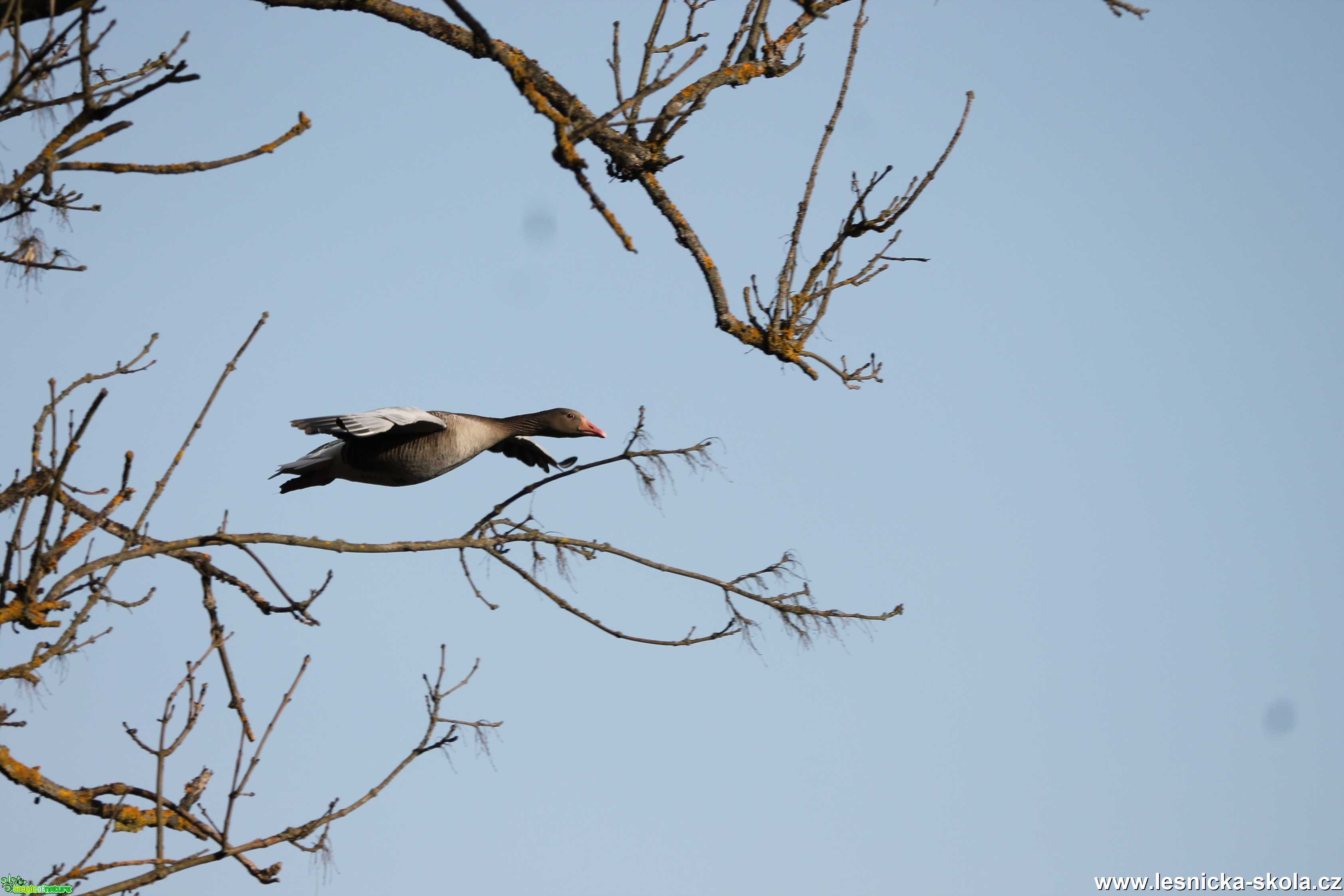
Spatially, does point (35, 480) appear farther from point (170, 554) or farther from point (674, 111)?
point (674, 111)

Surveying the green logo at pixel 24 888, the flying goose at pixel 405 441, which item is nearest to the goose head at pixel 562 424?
the flying goose at pixel 405 441

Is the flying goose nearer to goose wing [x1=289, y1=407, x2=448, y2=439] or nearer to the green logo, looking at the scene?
goose wing [x1=289, y1=407, x2=448, y2=439]

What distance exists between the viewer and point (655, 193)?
191 inches

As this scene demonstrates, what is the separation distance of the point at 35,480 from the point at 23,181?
62.6 inches

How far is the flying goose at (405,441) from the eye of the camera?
20.1 feet

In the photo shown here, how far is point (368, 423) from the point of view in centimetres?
602

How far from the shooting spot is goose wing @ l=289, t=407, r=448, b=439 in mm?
5996

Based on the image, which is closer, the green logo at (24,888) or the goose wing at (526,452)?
the green logo at (24,888)

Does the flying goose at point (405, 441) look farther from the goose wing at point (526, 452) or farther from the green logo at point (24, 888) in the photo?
the green logo at point (24, 888)

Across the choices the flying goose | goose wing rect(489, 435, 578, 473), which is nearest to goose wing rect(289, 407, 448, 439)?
the flying goose

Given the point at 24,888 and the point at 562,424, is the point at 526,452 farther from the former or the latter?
the point at 24,888

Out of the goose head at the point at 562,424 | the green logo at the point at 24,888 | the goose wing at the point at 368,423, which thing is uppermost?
the goose head at the point at 562,424

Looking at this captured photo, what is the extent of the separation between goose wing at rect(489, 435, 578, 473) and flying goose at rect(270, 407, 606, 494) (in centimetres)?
10

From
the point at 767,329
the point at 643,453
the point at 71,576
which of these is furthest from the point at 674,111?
the point at 71,576
